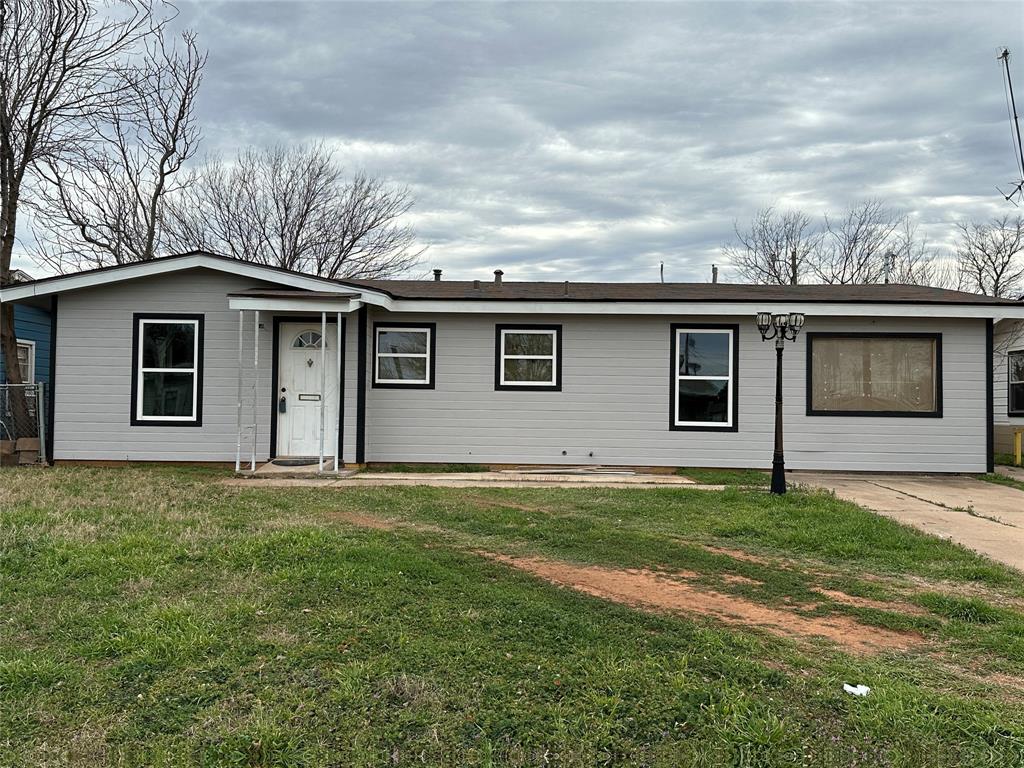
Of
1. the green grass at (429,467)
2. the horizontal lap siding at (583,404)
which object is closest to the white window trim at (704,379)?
the horizontal lap siding at (583,404)

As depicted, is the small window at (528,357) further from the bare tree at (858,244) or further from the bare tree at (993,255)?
the bare tree at (993,255)

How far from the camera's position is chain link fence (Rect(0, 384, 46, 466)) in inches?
387

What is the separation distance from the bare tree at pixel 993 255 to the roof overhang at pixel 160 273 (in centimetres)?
2507

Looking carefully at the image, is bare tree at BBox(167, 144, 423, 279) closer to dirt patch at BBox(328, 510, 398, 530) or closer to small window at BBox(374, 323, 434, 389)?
small window at BBox(374, 323, 434, 389)

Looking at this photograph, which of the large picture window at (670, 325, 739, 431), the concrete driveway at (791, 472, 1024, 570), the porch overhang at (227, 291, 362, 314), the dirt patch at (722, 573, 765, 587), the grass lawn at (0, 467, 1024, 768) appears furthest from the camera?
the large picture window at (670, 325, 739, 431)

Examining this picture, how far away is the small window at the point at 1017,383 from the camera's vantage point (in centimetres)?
1407

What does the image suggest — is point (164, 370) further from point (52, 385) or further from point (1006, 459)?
point (1006, 459)

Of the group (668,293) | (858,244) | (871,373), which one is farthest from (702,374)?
(858,244)

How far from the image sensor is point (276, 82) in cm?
1534

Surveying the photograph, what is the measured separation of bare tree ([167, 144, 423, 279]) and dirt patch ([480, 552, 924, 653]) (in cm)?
2026

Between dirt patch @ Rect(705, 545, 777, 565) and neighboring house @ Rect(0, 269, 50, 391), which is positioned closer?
dirt patch @ Rect(705, 545, 777, 565)

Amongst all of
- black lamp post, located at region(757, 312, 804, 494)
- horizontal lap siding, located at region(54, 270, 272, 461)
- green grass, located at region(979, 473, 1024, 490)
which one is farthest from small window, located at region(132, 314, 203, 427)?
green grass, located at region(979, 473, 1024, 490)

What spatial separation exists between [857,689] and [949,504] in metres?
6.01

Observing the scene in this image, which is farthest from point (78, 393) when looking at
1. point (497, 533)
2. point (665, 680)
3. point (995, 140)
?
point (995, 140)
